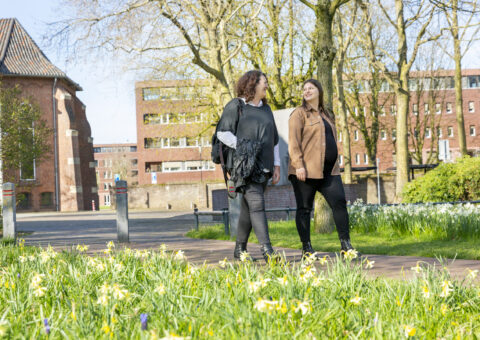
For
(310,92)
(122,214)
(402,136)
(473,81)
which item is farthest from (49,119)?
(473,81)

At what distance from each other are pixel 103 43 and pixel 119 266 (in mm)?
11651

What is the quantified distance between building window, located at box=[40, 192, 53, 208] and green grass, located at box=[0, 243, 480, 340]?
144 ft

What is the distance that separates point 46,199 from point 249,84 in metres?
43.2

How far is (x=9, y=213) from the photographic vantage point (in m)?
11.4

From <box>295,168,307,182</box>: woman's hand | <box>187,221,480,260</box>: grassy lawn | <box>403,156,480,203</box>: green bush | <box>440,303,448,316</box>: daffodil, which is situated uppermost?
<box>295,168,307,182</box>: woman's hand

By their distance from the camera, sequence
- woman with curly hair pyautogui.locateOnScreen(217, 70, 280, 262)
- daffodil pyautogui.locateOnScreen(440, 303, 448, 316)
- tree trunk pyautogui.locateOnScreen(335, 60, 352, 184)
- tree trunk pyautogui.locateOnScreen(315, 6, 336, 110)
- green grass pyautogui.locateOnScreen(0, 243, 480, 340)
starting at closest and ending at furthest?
green grass pyautogui.locateOnScreen(0, 243, 480, 340), daffodil pyautogui.locateOnScreen(440, 303, 448, 316), woman with curly hair pyautogui.locateOnScreen(217, 70, 280, 262), tree trunk pyautogui.locateOnScreen(315, 6, 336, 110), tree trunk pyautogui.locateOnScreen(335, 60, 352, 184)

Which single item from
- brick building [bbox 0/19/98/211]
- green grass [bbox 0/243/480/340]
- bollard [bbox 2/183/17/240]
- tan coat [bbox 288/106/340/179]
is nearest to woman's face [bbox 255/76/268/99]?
tan coat [bbox 288/106/340/179]

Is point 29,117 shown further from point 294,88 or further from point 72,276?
point 72,276

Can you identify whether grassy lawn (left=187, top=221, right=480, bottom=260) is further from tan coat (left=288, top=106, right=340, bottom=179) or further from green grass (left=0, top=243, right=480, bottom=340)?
green grass (left=0, top=243, right=480, bottom=340)

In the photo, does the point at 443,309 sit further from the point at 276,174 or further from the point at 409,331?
the point at 276,174

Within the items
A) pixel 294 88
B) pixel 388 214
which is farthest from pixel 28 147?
pixel 388 214

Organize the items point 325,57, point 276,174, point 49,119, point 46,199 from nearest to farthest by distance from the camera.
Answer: point 276,174, point 325,57, point 46,199, point 49,119

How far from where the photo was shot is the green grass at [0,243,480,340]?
2.51 m

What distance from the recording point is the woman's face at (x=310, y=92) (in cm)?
616
